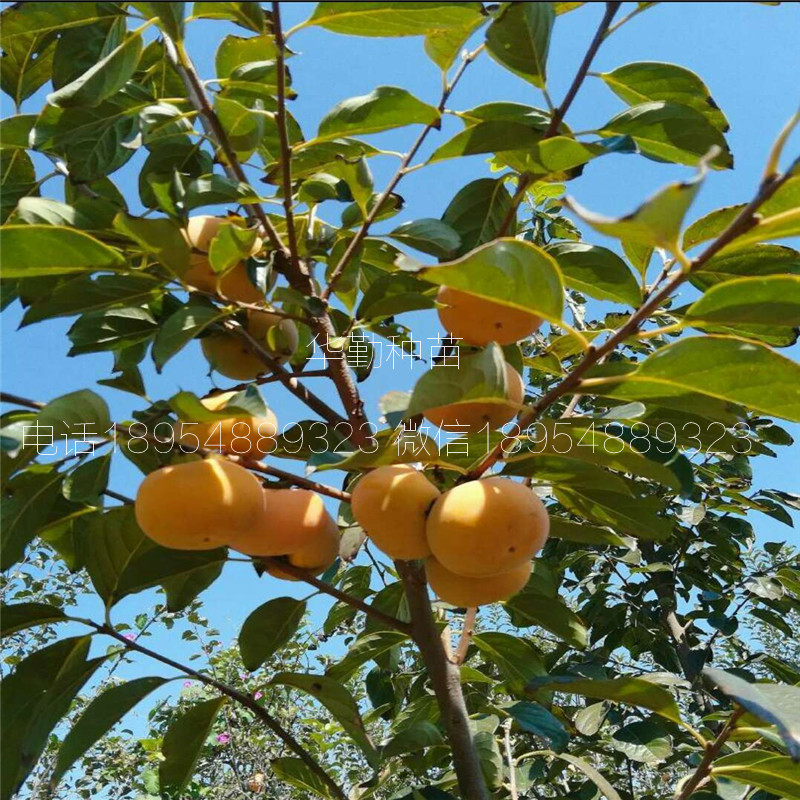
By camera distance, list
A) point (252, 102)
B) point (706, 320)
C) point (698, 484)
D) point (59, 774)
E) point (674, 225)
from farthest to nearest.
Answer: point (698, 484) → point (252, 102) → point (59, 774) → point (706, 320) → point (674, 225)

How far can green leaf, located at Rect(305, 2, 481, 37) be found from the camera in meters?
1.16

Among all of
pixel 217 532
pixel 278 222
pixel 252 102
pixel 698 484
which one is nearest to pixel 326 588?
pixel 217 532

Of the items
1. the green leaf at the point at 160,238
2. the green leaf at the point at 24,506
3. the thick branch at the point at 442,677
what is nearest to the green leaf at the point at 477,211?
the green leaf at the point at 160,238

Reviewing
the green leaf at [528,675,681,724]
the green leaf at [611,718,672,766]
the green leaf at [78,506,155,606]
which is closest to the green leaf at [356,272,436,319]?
the green leaf at [78,506,155,606]

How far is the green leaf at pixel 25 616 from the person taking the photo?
4.43 ft

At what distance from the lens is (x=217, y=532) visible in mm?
1073

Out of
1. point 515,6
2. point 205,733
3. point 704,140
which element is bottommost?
point 205,733

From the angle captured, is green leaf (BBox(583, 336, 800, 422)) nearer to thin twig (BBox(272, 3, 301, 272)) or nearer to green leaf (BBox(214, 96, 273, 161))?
thin twig (BBox(272, 3, 301, 272))

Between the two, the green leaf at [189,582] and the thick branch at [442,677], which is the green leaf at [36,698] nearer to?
the green leaf at [189,582]

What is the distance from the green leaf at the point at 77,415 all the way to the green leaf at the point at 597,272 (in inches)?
31.7

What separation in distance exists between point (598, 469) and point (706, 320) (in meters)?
0.28

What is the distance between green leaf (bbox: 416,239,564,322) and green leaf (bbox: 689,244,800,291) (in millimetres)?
500

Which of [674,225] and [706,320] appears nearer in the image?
[674,225]

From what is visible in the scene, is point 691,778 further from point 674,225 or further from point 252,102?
point 252,102
